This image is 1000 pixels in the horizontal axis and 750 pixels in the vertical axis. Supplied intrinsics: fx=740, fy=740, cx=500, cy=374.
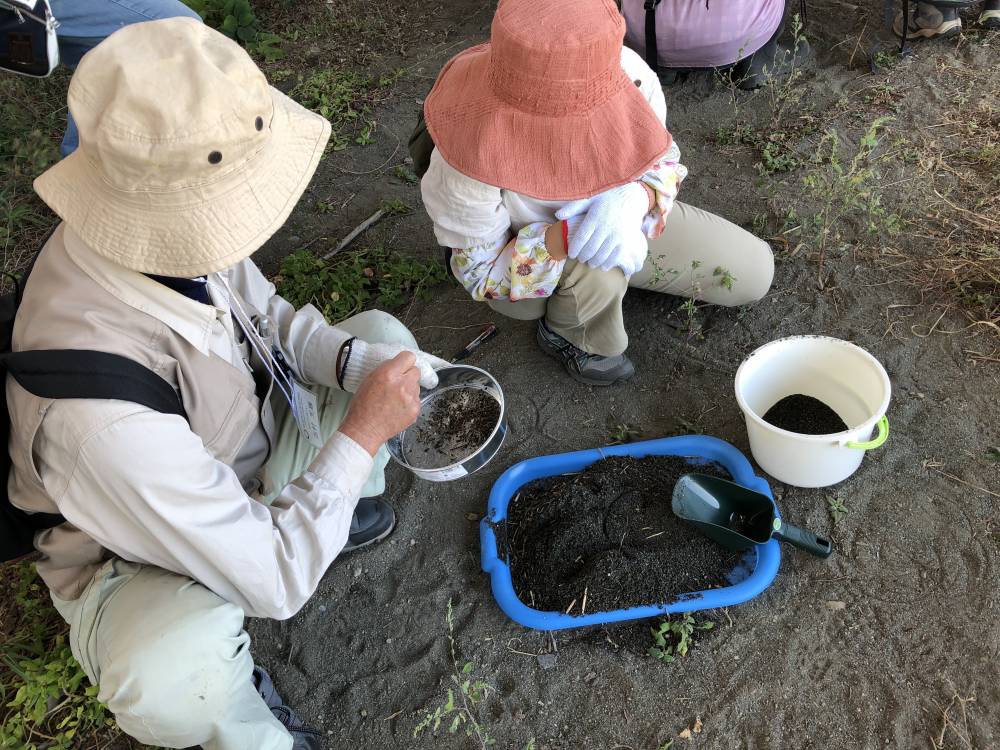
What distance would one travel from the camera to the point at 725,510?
206cm

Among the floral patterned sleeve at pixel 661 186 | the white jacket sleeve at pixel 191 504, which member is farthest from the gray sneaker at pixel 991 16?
the white jacket sleeve at pixel 191 504

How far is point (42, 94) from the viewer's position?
13.0 feet

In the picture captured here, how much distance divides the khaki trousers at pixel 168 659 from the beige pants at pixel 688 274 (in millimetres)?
1287

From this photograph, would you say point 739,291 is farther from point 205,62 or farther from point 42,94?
point 42,94

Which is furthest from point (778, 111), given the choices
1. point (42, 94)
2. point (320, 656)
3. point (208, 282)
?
point (42, 94)

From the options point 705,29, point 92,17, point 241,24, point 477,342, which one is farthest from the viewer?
point 241,24

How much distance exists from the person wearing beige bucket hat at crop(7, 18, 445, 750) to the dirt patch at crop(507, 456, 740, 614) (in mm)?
643

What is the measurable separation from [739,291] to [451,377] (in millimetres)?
1075

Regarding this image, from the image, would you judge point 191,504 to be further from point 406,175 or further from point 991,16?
point 991,16

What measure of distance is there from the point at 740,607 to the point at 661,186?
1175 mm

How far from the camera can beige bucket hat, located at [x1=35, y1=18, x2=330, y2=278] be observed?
1.18 m

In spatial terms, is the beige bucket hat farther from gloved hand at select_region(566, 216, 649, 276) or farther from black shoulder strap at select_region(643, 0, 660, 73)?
black shoulder strap at select_region(643, 0, 660, 73)

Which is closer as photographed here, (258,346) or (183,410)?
(183,410)

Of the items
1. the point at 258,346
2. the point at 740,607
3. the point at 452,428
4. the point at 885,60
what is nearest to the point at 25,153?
the point at 258,346
